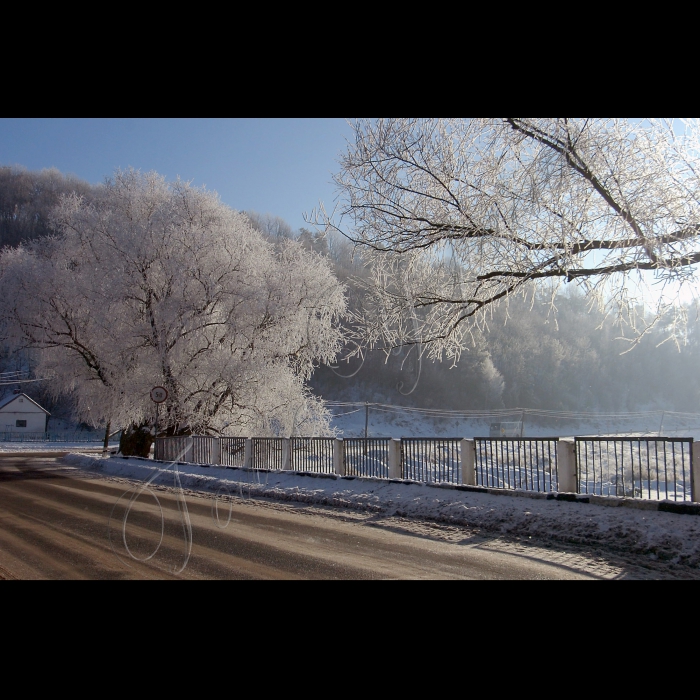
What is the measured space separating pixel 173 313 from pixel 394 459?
14759mm

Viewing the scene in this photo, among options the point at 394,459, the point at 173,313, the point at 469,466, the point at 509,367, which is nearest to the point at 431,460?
the point at 394,459

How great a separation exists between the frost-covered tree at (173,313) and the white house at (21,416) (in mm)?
47606

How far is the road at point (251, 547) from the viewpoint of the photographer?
20.2ft

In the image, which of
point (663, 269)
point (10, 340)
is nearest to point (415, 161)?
point (663, 269)

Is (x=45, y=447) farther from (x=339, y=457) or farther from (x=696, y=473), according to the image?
(x=696, y=473)

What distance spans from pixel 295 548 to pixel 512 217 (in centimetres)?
571

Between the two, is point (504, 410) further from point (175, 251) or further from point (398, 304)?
point (398, 304)

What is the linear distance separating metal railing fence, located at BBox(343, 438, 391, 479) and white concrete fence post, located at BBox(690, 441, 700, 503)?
686cm

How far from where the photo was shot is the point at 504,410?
230 ft

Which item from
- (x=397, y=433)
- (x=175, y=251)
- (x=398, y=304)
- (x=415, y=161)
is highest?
(x=175, y=251)

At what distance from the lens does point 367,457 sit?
14.7m

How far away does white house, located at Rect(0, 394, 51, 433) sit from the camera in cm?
6850

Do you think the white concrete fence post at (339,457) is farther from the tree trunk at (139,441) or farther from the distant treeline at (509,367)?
the tree trunk at (139,441)
